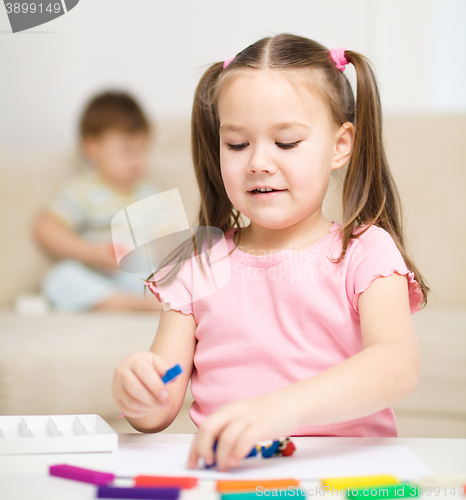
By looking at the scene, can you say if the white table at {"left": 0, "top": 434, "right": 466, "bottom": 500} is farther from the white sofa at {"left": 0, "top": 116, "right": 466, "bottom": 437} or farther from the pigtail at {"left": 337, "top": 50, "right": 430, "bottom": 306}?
the white sofa at {"left": 0, "top": 116, "right": 466, "bottom": 437}

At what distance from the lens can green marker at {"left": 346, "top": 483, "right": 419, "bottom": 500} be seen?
1.11 ft

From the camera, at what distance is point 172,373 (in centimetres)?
42

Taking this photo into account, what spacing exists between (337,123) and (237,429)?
41 centimetres

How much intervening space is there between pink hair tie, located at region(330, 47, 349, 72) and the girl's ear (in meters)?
0.07

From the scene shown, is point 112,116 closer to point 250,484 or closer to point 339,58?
point 339,58

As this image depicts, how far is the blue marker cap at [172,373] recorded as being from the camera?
1.35 feet

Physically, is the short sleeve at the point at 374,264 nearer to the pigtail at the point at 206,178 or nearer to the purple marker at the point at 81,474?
the pigtail at the point at 206,178

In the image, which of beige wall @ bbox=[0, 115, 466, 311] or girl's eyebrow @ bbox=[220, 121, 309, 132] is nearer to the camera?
girl's eyebrow @ bbox=[220, 121, 309, 132]

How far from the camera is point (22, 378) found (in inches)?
40.8

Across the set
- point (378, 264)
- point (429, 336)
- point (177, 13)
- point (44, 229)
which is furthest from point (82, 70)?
point (378, 264)

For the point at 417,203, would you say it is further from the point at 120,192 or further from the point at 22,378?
the point at 22,378

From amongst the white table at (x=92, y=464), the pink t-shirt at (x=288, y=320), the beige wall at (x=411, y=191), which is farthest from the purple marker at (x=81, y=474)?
the beige wall at (x=411, y=191)

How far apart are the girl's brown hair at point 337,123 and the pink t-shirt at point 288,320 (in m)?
0.03

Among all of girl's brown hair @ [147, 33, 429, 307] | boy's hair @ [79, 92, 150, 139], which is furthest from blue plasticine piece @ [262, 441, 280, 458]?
boy's hair @ [79, 92, 150, 139]
